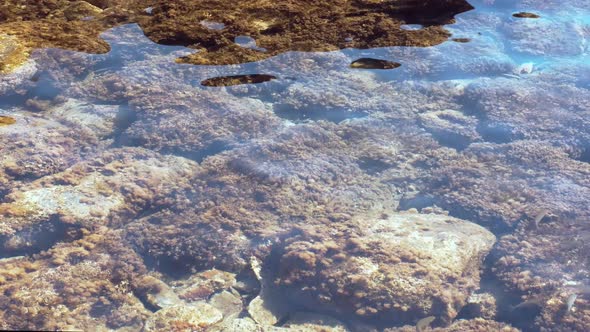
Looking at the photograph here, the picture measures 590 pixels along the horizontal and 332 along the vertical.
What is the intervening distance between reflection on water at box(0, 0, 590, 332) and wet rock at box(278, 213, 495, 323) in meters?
0.01

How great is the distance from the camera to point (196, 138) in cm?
407

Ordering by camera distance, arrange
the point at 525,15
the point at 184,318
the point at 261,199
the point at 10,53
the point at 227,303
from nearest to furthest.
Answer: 1. the point at 184,318
2. the point at 227,303
3. the point at 261,199
4. the point at 10,53
5. the point at 525,15

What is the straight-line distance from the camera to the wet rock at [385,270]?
10.2 ft

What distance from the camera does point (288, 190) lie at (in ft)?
12.0

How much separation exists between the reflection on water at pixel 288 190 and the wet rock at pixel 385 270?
0.01 meters

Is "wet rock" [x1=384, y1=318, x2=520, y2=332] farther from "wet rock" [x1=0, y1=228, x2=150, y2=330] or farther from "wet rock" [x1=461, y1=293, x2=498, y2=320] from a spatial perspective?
"wet rock" [x1=0, y1=228, x2=150, y2=330]

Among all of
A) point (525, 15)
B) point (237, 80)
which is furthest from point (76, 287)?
point (525, 15)

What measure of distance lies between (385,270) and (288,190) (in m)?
0.96

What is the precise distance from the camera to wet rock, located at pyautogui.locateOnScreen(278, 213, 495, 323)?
3117mm

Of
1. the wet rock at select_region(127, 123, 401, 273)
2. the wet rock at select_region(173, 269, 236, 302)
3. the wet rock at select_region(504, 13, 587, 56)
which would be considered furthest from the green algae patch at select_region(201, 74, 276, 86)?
the wet rock at select_region(504, 13, 587, 56)

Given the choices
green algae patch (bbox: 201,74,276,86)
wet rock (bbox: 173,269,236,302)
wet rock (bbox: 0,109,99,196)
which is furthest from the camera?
green algae patch (bbox: 201,74,276,86)

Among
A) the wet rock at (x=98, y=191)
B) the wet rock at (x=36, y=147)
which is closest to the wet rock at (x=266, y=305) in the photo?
the wet rock at (x=98, y=191)

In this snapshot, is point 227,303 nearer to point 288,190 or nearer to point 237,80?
point 288,190

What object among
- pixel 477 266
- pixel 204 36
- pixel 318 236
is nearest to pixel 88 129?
pixel 204 36
